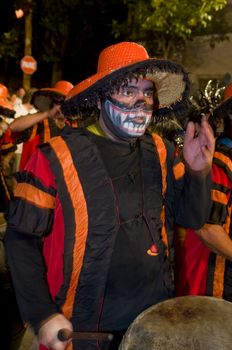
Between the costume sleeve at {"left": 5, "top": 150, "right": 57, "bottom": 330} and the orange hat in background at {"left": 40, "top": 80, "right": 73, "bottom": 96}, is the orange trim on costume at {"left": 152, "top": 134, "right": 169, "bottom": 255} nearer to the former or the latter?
the costume sleeve at {"left": 5, "top": 150, "right": 57, "bottom": 330}

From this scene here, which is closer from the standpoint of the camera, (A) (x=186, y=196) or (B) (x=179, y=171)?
(A) (x=186, y=196)

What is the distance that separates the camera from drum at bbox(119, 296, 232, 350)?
1.68 meters

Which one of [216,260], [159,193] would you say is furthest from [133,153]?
[216,260]

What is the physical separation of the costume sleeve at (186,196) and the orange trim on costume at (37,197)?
28.2 inches

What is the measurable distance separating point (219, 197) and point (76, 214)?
3.40 ft

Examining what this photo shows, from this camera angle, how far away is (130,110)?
2.27 m

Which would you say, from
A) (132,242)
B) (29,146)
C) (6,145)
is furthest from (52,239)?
(6,145)

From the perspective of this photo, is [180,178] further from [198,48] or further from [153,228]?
[198,48]

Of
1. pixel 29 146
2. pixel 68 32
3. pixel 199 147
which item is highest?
pixel 68 32

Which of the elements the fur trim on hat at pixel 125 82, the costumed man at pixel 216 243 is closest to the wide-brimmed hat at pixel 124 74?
the fur trim on hat at pixel 125 82

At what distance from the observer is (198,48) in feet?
35.1

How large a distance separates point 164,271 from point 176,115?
1.00 m

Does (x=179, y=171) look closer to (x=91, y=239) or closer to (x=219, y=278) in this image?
(x=91, y=239)

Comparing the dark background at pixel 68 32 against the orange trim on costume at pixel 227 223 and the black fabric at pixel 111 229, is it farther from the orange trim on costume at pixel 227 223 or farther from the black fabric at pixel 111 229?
the black fabric at pixel 111 229
